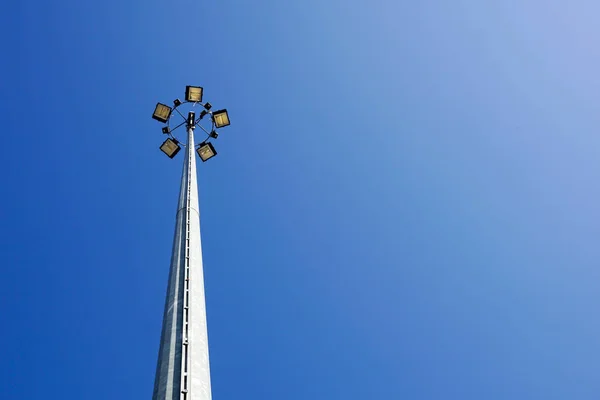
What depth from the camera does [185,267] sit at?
962 centimetres

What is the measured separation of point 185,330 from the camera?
820 cm

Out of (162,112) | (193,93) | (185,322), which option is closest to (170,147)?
(162,112)

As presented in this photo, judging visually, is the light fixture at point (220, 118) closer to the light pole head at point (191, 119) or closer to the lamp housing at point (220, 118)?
the lamp housing at point (220, 118)

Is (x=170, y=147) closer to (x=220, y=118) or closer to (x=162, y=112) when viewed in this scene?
(x=162, y=112)

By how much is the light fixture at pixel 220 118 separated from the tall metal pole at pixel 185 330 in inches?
275

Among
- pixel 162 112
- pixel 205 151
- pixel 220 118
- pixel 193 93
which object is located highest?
pixel 193 93

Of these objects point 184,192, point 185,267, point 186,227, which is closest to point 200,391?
point 185,267

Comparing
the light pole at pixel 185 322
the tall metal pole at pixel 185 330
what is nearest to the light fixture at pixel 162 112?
the light pole at pixel 185 322

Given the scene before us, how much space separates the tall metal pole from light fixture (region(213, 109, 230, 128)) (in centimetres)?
699

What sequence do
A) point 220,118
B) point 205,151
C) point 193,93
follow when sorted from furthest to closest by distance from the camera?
point 193,93, point 220,118, point 205,151

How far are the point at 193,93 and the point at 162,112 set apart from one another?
1.34 meters

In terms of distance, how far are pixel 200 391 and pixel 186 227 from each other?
4.26 m

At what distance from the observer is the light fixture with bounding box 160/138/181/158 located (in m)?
17.5

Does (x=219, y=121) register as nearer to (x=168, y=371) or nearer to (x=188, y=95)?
(x=188, y=95)
